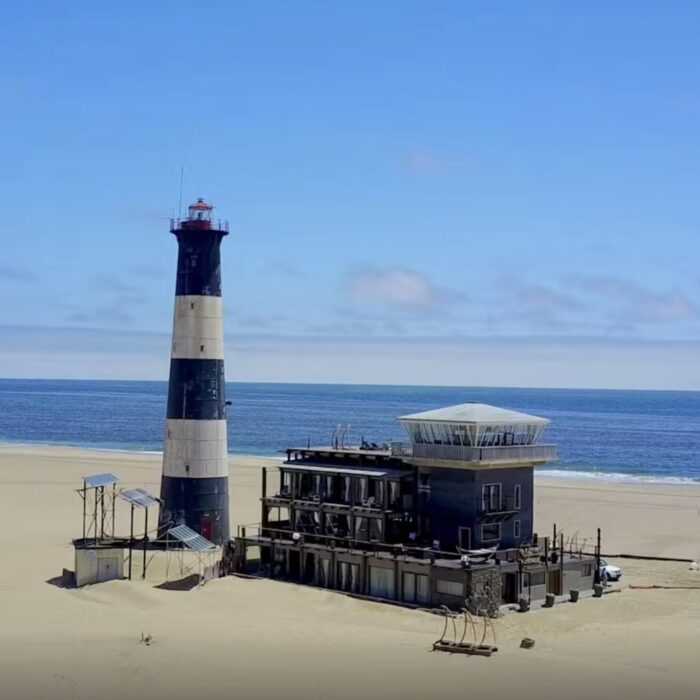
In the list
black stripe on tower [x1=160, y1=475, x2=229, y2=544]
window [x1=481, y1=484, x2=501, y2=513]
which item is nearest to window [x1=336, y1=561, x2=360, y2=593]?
window [x1=481, y1=484, x2=501, y2=513]

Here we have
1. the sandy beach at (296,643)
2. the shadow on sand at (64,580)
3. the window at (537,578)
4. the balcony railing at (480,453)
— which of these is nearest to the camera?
the sandy beach at (296,643)

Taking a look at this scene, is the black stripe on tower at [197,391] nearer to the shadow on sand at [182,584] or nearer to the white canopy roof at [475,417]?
the shadow on sand at [182,584]

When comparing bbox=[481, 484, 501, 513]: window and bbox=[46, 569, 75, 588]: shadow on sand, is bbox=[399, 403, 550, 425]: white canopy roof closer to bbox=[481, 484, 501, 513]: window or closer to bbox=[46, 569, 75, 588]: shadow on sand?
bbox=[481, 484, 501, 513]: window

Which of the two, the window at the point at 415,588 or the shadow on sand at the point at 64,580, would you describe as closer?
the window at the point at 415,588

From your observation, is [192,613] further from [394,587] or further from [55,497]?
[55,497]

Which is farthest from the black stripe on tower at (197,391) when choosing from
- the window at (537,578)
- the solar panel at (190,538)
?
the window at (537,578)

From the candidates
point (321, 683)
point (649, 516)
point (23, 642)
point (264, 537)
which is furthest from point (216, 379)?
point (649, 516)

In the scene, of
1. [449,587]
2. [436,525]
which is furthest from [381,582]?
[449,587]
